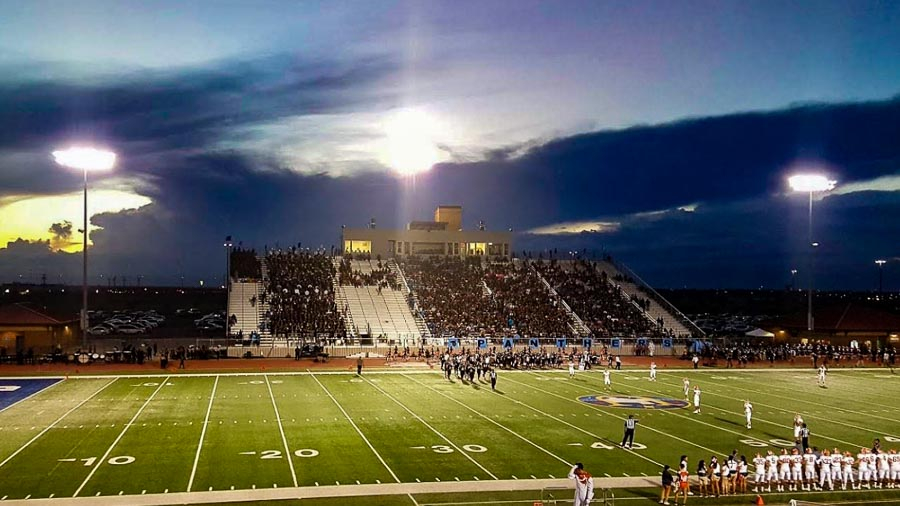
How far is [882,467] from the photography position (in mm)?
21594

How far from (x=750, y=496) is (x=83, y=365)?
4182cm

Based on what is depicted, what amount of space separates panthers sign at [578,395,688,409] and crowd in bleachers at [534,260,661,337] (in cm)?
2949

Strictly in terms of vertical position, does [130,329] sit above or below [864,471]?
above

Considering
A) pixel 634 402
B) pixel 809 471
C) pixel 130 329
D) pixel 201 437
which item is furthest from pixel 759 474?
pixel 130 329

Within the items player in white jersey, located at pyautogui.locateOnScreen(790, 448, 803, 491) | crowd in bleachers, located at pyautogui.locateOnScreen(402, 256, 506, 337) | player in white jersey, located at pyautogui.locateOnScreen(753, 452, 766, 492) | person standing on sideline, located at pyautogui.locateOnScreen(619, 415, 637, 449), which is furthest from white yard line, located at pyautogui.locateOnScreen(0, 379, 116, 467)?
crowd in bleachers, located at pyautogui.locateOnScreen(402, 256, 506, 337)

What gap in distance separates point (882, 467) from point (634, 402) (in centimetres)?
1461

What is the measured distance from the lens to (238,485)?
20.0 m

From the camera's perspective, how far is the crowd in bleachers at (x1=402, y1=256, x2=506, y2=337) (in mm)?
65750

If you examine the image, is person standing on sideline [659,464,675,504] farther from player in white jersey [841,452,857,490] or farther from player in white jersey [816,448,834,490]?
player in white jersey [841,452,857,490]

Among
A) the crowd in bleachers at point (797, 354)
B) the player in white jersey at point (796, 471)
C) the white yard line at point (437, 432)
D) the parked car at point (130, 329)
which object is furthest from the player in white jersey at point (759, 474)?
the parked car at point (130, 329)

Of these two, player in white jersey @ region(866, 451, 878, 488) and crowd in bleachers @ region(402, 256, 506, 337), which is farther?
crowd in bleachers @ region(402, 256, 506, 337)

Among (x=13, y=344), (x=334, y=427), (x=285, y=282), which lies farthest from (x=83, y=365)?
(x=334, y=427)

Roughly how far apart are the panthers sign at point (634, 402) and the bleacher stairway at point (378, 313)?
24613mm

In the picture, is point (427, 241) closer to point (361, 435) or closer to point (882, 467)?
point (361, 435)
